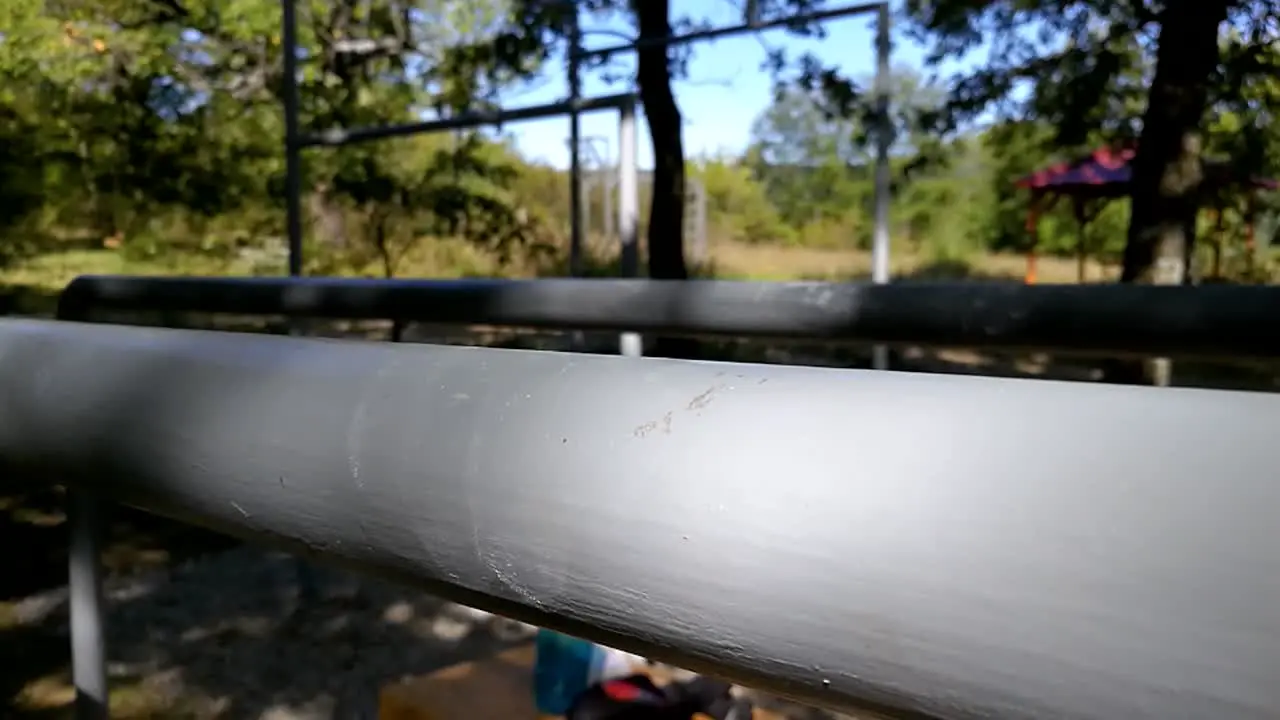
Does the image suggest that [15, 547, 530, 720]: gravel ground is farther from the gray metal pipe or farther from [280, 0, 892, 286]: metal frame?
the gray metal pipe

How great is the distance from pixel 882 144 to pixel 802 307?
3465mm

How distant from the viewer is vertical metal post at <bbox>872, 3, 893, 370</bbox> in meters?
4.29

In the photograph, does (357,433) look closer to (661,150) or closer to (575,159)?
(575,159)

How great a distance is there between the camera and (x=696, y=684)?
189 cm

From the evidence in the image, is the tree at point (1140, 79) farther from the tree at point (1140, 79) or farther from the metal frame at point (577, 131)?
the metal frame at point (577, 131)

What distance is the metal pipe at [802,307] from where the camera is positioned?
0.96m

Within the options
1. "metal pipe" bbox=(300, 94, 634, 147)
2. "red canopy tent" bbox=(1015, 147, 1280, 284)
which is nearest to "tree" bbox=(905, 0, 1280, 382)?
"metal pipe" bbox=(300, 94, 634, 147)

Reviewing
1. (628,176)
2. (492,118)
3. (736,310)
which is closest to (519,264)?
(492,118)

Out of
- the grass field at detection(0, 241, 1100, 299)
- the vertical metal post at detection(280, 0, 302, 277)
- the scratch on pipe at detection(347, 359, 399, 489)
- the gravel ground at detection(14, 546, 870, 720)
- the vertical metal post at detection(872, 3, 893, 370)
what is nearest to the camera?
the scratch on pipe at detection(347, 359, 399, 489)

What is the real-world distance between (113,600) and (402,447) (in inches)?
134

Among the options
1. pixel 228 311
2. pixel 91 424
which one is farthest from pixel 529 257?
pixel 91 424

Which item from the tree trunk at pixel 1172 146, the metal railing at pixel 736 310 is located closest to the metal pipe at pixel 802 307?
the metal railing at pixel 736 310

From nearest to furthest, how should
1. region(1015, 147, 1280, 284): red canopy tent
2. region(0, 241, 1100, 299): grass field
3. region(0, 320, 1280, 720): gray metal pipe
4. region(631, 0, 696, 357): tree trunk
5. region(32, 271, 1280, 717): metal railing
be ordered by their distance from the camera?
region(0, 320, 1280, 720): gray metal pipe
region(32, 271, 1280, 717): metal railing
region(631, 0, 696, 357): tree trunk
region(0, 241, 1100, 299): grass field
region(1015, 147, 1280, 284): red canopy tent

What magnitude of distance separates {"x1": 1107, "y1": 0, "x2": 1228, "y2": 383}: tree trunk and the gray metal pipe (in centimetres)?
440
